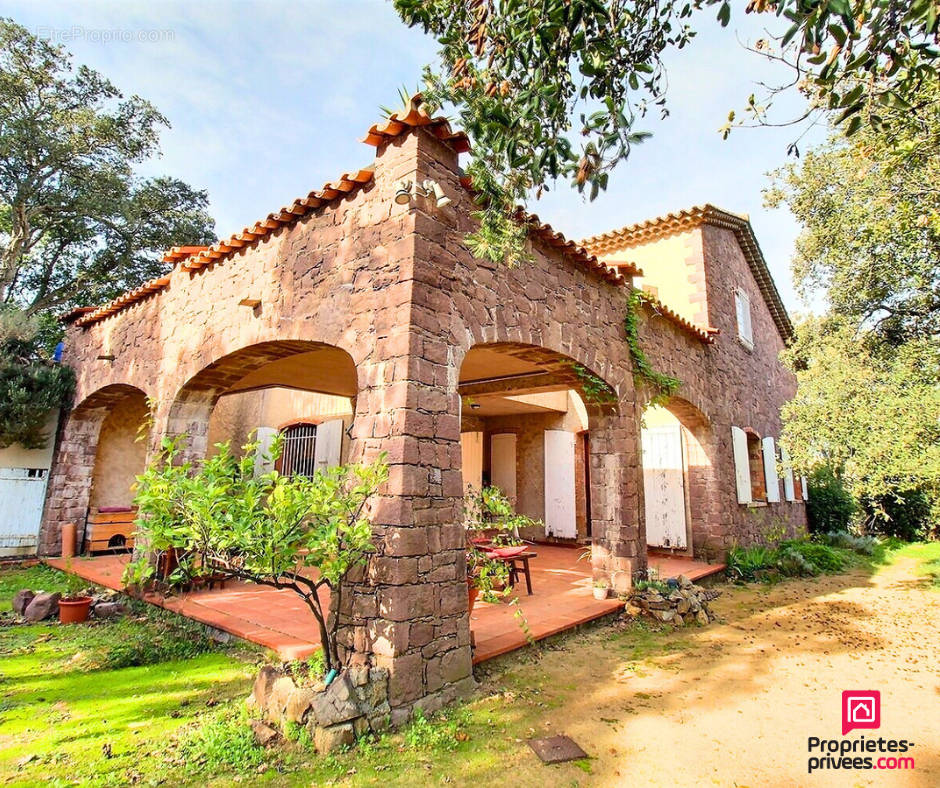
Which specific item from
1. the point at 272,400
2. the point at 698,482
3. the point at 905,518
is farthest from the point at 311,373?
the point at 905,518

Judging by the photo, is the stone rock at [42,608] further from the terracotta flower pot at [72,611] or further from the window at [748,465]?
the window at [748,465]

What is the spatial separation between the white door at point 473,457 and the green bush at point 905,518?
11.2 metres

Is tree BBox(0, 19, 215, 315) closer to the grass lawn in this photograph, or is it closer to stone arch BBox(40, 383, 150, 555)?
stone arch BBox(40, 383, 150, 555)

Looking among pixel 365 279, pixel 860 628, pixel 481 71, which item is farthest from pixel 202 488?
pixel 860 628

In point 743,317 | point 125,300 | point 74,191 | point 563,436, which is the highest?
point 74,191

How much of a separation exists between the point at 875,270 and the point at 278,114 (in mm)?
8929

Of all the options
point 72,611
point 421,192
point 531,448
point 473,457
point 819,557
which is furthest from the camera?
point 473,457

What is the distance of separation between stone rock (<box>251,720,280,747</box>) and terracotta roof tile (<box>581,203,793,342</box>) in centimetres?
1007

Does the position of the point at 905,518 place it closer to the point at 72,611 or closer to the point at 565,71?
the point at 565,71

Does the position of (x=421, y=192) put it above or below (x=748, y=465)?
above

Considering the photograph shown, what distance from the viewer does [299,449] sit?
10.8 metres

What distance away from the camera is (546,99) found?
8.76 ft

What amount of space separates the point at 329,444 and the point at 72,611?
5136 mm

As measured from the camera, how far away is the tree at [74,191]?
1270cm
